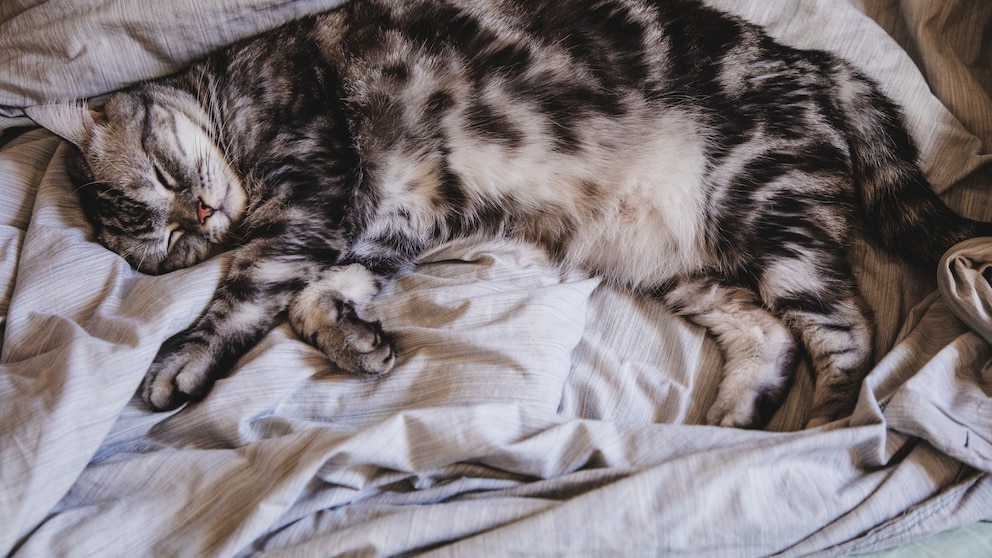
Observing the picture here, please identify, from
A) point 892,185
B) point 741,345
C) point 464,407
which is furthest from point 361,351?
point 892,185

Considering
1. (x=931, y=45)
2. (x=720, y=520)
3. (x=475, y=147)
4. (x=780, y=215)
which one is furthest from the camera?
(x=931, y=45)

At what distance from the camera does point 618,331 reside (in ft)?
4.01

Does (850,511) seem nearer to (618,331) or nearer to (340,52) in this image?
(618,331)

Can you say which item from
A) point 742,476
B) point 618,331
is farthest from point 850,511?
point 618,331

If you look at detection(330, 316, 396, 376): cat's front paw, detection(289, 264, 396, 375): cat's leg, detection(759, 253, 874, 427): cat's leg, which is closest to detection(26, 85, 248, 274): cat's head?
detection(289, 264, 396, 375): cat's leg

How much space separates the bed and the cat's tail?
5cm

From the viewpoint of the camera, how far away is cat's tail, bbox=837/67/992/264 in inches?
46.0

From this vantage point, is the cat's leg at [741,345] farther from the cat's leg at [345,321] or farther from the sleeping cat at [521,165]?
the cat's leg at [345,321]

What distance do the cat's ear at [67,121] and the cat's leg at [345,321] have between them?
0.52 m

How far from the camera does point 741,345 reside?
1.18 metres

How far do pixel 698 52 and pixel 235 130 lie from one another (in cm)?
88

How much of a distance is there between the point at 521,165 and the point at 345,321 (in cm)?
45

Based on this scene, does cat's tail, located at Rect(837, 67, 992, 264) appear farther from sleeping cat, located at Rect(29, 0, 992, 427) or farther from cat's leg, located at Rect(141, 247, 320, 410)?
cat's leg, located at Rect(141, 247, 320, 410)

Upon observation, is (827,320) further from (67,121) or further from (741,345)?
(67,121)
